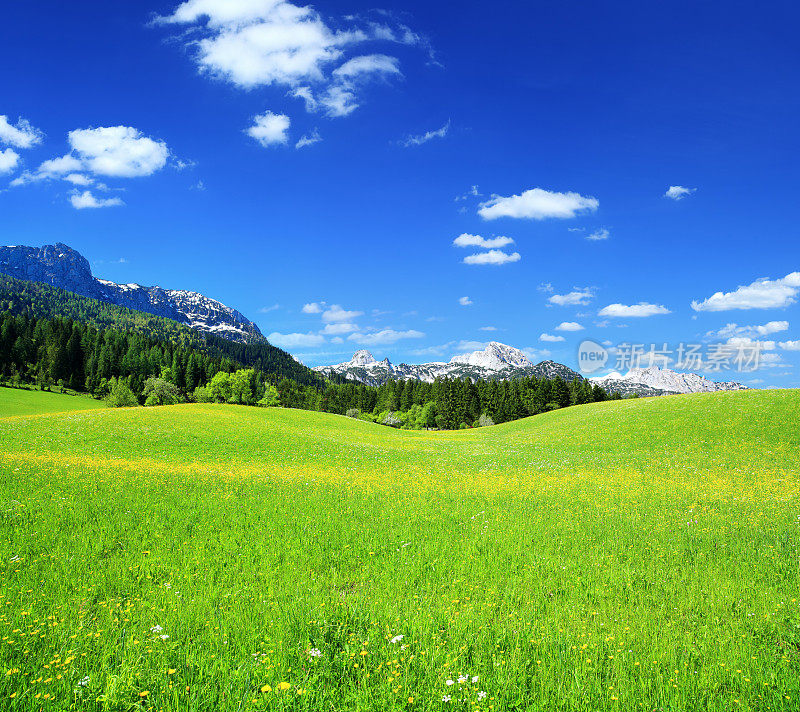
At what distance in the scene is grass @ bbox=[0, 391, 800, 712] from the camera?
502cm

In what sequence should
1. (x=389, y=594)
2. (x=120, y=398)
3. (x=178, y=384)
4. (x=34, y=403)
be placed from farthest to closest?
1. (x=178, y=384)
2. (x=120, y=398)
3. (x=34, y=403)
4. (x=389, y=594)

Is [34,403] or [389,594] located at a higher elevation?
[389,594]

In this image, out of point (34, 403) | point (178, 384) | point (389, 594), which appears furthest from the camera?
point (178, 384)

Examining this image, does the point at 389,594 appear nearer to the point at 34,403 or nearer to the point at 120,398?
the point at 34,403

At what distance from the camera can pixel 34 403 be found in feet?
278

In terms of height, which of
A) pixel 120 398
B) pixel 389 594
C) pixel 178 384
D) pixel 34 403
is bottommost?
pixel 34 403

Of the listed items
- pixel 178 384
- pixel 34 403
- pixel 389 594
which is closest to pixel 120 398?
pixel 34 403

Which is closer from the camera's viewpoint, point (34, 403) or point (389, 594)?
point (389, 594)

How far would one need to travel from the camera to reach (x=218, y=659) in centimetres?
543

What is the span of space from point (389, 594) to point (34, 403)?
106 metres

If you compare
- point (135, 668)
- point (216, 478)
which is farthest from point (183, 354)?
point (135, 668)

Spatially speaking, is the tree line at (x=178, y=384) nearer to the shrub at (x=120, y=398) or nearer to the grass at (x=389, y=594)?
the shrub at (x=120, y=398)

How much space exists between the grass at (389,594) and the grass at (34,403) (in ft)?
252

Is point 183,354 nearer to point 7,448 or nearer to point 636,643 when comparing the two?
point 7,448
